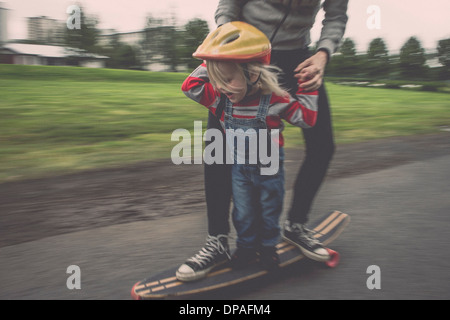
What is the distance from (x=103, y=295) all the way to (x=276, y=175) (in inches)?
40.9

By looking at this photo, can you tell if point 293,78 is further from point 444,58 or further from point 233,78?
point 444,58

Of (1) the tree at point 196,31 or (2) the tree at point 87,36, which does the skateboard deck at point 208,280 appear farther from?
(2) the tree at point 87,36

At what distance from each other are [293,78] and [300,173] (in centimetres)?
56

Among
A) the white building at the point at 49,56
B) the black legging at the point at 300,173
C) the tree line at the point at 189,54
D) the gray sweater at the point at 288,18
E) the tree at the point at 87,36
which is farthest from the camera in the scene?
the white building at the point at 49,56

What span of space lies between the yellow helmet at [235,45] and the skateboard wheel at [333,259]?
1.15 meters

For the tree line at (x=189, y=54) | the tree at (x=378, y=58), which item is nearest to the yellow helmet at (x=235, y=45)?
the tree line at (x=189, y=54)

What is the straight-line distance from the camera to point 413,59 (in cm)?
2848

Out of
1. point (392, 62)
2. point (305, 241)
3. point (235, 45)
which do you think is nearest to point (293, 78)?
point (235, 45)

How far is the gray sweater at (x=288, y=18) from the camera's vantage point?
2.21m

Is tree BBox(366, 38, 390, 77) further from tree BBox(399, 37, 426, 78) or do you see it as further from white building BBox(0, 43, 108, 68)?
white building BBox(0, 43, 108, 68)

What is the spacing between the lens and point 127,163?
16.8 ft

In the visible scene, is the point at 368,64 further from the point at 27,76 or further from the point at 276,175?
the point at 276,175

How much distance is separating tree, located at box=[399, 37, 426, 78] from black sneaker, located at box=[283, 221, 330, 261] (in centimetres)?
2895

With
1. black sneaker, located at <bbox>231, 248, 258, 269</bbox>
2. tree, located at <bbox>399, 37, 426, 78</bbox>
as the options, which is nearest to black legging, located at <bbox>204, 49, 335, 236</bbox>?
black sneaker, located at <bbox>231, 248, 258, 269</bbox>
